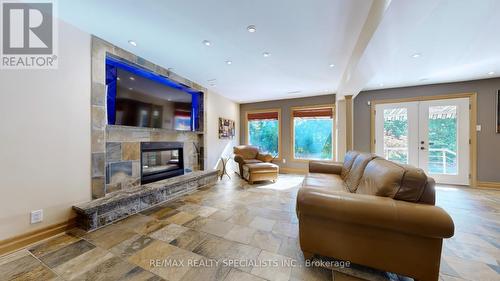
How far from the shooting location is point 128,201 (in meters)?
2.34

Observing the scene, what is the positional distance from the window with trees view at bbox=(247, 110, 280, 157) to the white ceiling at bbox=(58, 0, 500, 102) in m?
2.44

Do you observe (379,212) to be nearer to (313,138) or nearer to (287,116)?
(313,138)

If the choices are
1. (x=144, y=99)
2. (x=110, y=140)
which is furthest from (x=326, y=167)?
(x=110, y=140)

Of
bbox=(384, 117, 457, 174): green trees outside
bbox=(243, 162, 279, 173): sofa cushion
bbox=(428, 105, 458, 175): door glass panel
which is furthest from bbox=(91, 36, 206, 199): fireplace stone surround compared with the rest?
bbox=(428, 105, 458, 175): door glass panel

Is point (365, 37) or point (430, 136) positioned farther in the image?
point (430, 136)

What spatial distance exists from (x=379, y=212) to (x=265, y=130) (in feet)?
16.0

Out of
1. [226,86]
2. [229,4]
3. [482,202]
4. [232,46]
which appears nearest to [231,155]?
[226,86]

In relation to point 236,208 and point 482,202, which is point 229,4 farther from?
point 482,202

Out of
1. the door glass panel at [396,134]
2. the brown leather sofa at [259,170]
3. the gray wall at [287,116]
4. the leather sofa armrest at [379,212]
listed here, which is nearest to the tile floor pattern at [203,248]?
the leather sofa armrest at [379,212]

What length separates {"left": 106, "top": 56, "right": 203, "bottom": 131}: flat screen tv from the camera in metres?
2.52

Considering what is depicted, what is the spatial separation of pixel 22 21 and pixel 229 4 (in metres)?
2.07

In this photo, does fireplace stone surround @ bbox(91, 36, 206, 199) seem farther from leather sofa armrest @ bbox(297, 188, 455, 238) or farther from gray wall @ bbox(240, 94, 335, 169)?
gray wall @ bbox(240, 94, 335, 169)

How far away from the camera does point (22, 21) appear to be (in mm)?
1759

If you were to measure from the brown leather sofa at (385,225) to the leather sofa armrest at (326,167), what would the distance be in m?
1.69
